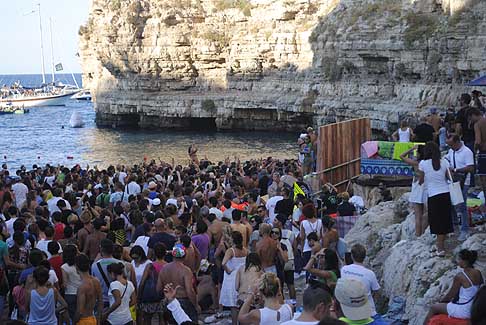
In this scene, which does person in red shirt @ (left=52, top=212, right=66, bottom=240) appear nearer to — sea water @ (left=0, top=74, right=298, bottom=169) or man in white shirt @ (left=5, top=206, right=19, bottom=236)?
man in white shirt @ (left=5, top=206, right=19, bottom=236)

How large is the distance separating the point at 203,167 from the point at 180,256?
16.5m

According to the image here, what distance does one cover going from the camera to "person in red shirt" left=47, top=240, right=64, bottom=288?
10.2 meters

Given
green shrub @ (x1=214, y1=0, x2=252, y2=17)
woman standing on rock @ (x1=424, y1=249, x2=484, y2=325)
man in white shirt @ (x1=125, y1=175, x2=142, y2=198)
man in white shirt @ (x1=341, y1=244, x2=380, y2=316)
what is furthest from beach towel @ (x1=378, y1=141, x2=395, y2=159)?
green shrub @ (x1=214, y1=0, x2=252, y2=17)

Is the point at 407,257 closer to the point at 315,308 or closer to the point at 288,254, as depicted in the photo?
the point at 288,254

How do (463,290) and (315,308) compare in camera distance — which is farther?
(463,290)

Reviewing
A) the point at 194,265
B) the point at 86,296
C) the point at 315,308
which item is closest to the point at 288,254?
the point at 194,265

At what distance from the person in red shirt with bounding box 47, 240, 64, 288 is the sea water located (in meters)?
40.0

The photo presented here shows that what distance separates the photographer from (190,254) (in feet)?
35.5

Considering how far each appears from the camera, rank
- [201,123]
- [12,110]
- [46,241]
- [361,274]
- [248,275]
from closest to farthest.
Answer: [361,274] < [248,275] < [46,241] < [201,123] < [12,110]

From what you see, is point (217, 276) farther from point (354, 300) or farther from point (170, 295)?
point (354, 300)

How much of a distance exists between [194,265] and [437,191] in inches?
133

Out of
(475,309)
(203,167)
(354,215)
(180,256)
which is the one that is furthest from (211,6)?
(475,309)


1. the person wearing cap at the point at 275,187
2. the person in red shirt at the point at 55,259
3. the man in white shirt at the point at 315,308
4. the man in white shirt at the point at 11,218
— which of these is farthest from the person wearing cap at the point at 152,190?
the man in white shirt at the point at 315,308

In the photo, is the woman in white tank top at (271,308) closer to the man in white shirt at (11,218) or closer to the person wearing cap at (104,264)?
the person wearing cap at (104,264)
